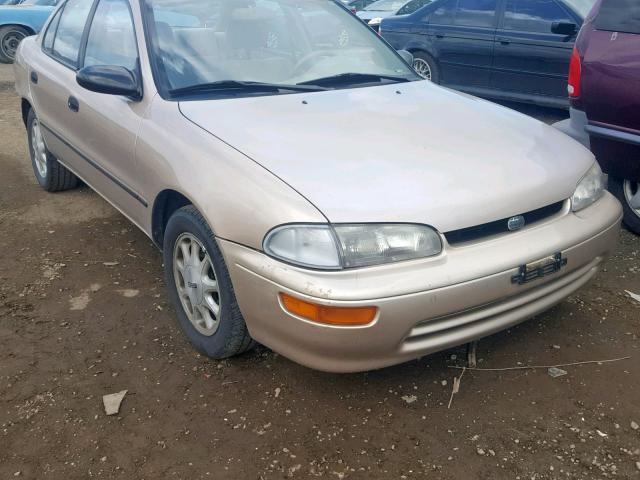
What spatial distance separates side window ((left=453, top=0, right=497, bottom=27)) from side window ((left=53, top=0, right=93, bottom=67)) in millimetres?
4764

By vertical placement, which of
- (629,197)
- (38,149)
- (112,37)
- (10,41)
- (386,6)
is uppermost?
(112,37)

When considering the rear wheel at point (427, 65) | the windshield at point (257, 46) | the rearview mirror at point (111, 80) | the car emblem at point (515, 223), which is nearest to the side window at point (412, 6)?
the rear wheel at point (427, 65)

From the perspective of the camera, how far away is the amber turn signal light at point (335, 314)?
2193mm

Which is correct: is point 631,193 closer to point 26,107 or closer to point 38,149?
point 38,149

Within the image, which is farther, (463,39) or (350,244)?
(463,39)

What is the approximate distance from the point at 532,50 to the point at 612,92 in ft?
11.2

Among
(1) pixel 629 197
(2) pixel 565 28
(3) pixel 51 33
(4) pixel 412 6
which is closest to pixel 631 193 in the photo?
(1) pixel 629 197

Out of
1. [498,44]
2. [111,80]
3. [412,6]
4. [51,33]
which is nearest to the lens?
[111,80]

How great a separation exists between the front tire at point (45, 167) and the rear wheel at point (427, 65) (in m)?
4.64

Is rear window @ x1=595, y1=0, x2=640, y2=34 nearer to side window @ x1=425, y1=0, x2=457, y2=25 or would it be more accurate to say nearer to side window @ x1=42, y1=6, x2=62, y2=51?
side window @ x1=42, y1=6, x2=62, y2=51

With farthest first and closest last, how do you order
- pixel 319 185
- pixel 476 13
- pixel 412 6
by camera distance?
pixel 412 6 < pixel 476 13 < pixel 319 185

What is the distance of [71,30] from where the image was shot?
422 centimetres

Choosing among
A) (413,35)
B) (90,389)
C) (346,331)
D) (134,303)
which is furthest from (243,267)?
(413,35)

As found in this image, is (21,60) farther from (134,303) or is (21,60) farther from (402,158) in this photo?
(402,158)
